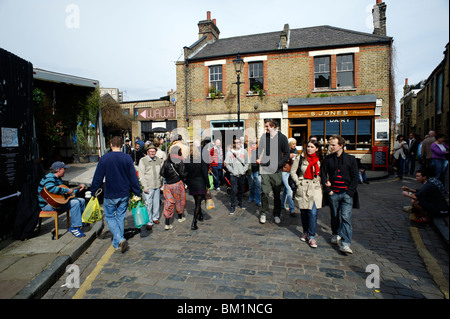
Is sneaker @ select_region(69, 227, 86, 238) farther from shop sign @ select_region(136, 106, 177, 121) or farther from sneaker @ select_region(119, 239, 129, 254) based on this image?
shop sign @ select_region(136, 106, 177, 121)

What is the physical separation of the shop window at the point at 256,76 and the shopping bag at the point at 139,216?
12.7 m

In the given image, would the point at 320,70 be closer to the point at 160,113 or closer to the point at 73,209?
the point at 160,113

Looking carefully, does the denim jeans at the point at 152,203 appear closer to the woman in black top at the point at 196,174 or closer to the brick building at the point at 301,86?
the woman in black top at the point at 196,174

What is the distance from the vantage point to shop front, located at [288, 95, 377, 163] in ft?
47.4

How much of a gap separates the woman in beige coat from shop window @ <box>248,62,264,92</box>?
12.1 m

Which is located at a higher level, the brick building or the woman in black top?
the brick building

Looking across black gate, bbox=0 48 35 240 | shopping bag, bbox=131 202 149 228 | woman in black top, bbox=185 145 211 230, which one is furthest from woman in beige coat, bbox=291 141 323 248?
black gate, bbox=0 48 35 240

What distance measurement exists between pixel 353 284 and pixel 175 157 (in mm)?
3761

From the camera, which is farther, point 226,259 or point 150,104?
point 150,104

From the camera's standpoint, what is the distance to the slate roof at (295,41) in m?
14.7

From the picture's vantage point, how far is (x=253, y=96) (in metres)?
16.1

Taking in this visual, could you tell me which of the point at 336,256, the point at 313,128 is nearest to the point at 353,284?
the point at 336,256

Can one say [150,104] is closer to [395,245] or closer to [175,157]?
[175,157]
